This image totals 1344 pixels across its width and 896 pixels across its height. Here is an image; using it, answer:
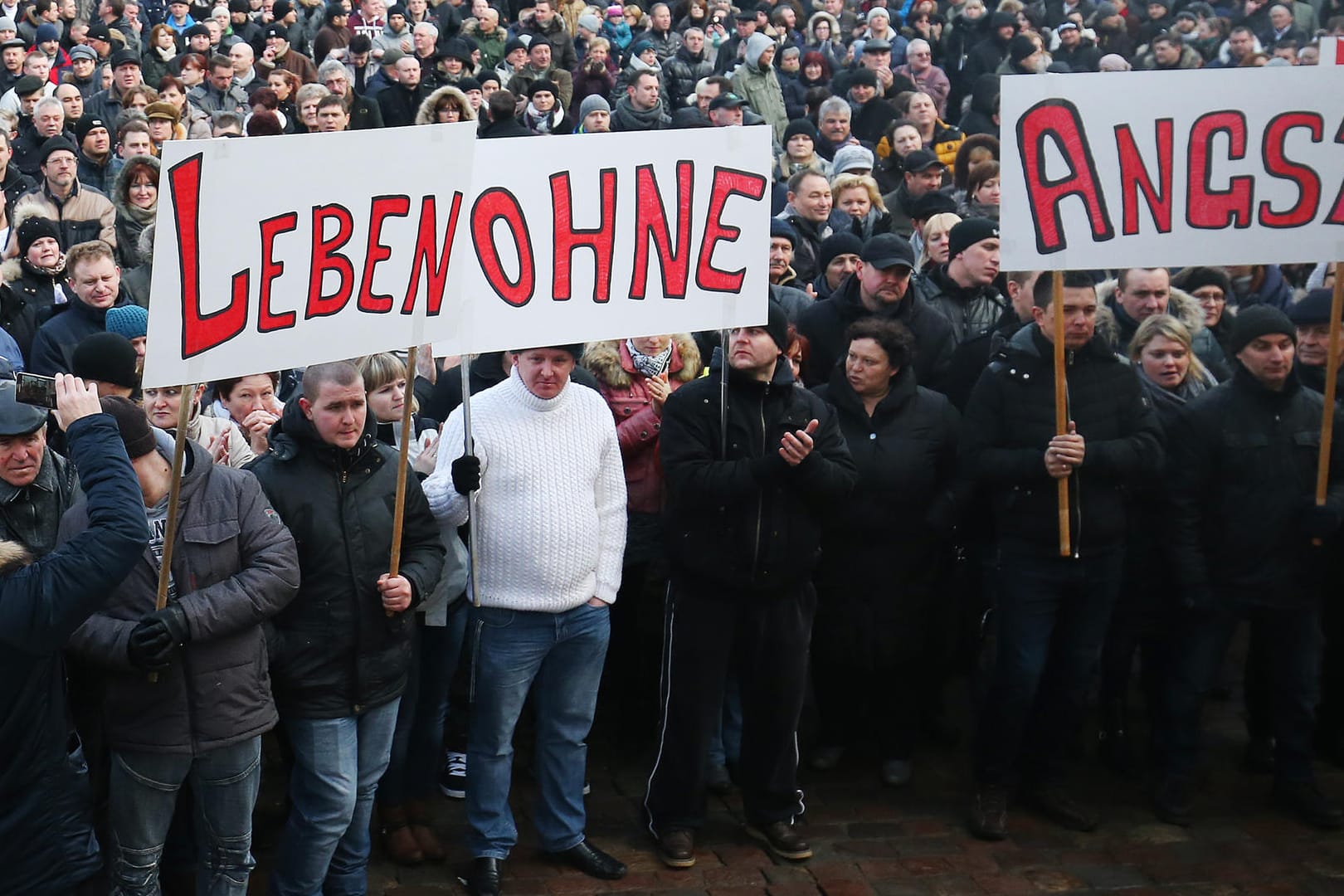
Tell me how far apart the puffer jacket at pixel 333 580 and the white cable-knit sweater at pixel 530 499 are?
40 centimetres

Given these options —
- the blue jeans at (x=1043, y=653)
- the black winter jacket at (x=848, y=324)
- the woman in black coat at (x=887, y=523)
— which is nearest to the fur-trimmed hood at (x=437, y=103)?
the black winter jacket at (x=848, y=324)

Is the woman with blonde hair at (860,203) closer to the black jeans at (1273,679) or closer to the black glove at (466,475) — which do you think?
the black jeans at (1273,679)

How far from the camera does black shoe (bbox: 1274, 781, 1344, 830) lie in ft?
19.8

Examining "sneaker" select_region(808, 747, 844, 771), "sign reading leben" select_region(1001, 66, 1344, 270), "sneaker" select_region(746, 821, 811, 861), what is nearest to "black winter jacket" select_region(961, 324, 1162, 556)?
"sign reading leben" select_region(1001, 66, 1344, 270)

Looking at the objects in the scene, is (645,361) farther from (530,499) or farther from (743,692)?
(743,692)

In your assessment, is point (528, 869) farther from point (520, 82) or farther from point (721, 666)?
point (520, 82)

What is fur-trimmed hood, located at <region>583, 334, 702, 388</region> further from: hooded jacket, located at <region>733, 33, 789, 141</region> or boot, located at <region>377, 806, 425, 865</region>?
hooded jacket, located at <region>733, 33, 789, 141</region>

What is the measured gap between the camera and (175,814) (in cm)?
525

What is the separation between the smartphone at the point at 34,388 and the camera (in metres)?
4.13

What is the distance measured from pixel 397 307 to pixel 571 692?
1.54 meters

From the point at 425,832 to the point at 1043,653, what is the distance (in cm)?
243

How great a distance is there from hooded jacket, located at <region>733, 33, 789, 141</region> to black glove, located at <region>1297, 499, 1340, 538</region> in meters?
9.95

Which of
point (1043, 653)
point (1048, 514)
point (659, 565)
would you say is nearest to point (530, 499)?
point (659, 565)

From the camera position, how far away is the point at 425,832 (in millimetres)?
5660
